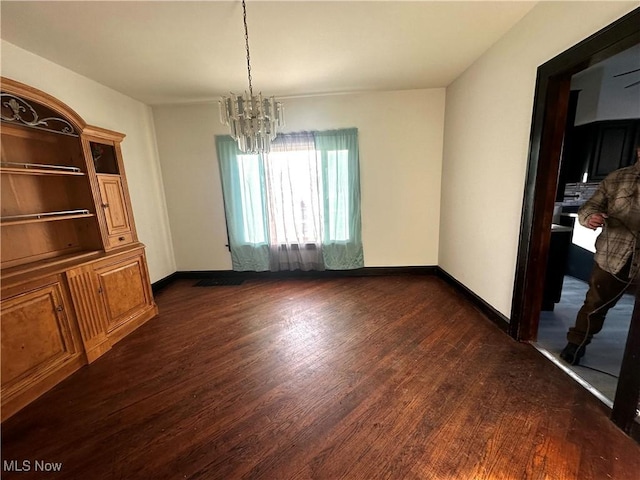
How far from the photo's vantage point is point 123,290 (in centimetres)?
252

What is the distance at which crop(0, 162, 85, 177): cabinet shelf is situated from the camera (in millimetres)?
1825

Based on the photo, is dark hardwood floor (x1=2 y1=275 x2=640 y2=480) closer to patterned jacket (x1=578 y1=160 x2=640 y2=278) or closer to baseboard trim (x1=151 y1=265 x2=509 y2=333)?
patterned jacket (x1=578 y1=160 x2=640 y2=278)

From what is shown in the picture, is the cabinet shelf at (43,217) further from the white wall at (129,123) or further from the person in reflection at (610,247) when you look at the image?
the person in reflection at (610,247)

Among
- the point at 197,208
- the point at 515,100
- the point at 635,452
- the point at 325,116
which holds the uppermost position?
the point at 325,116

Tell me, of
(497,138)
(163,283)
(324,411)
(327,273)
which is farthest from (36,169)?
(497,138)

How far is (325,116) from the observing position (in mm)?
3535

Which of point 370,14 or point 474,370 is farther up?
point 370,14

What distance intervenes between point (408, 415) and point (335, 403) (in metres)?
0.45

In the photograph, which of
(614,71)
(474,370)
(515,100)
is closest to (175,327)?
(474,370)

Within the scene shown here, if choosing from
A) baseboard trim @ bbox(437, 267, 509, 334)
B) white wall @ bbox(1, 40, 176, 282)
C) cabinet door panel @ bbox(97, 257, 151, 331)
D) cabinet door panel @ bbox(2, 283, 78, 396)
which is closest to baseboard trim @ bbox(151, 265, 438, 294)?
white wall @ bbox(1, 40, 176, 282)

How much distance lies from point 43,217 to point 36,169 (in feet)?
1.23

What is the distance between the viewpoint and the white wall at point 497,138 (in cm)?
171

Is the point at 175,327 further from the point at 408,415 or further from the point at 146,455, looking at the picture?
the point at 408,415
